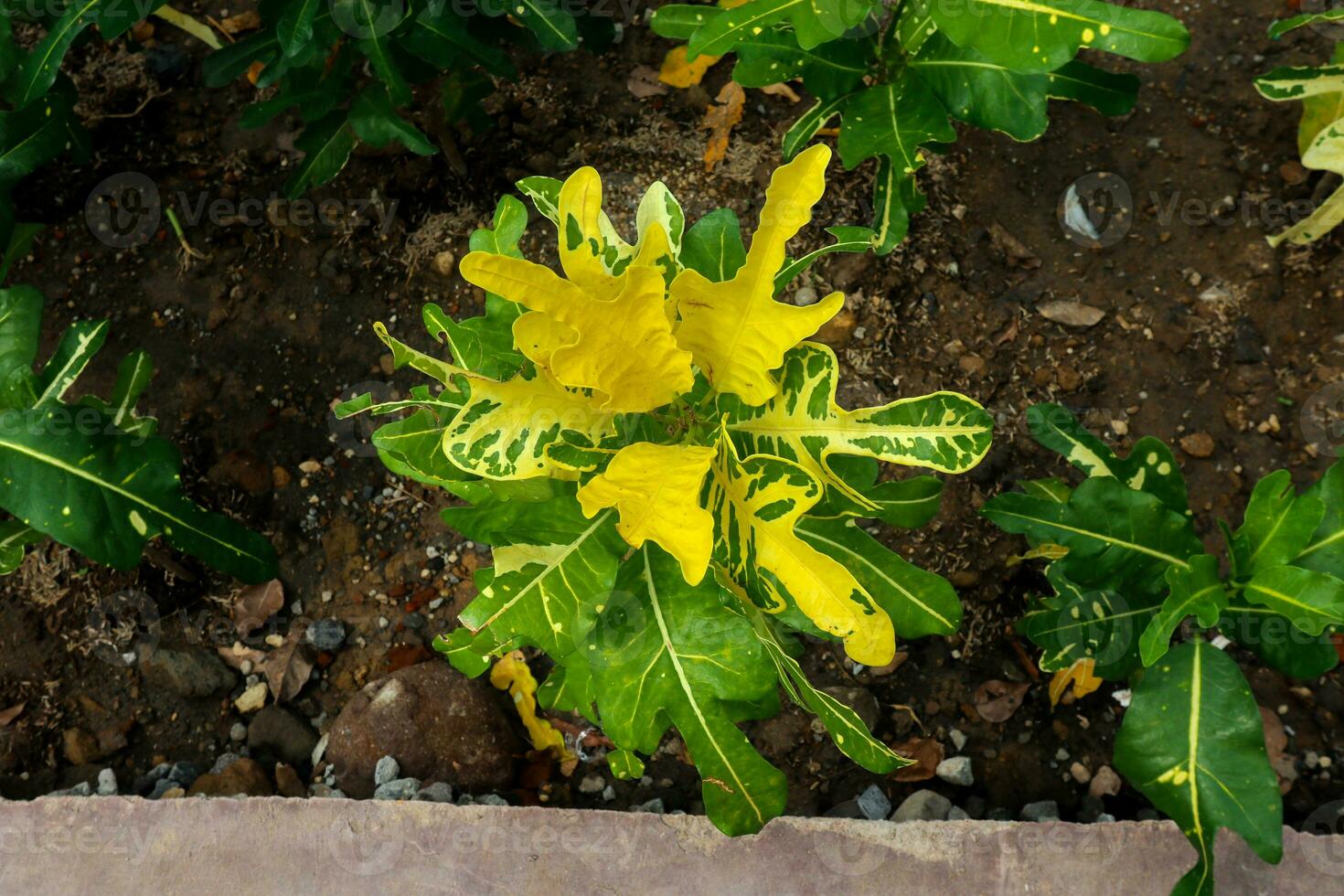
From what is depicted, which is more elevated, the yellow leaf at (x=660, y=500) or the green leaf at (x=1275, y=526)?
the yellow leaf at (x=660, y=500)

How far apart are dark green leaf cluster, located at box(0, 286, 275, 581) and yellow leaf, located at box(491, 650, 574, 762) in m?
0.53

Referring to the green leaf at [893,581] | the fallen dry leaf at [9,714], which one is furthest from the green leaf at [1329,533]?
the fallen dry leaf at [9,714]

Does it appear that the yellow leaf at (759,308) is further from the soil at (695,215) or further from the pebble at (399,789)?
the pebble at (399,789)

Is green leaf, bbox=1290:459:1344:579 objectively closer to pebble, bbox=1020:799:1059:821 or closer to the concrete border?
the concrete border

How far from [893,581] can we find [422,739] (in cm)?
104

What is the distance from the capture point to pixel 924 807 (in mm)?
2062

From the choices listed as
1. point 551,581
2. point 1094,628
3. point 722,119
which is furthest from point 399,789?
point 722,119

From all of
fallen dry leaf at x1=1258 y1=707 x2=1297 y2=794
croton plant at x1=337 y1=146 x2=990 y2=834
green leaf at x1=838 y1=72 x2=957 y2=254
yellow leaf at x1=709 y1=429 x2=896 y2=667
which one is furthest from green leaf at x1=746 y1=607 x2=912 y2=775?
fallen dry leaf at x1=1258 y1=707 x2=1297 y2=794

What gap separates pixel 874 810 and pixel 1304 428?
1332 mm

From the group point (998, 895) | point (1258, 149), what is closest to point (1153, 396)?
point (1258, 149)

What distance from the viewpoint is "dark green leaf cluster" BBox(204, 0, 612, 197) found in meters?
1.99

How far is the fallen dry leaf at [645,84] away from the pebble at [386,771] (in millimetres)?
1741

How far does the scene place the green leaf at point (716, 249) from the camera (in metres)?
1.57

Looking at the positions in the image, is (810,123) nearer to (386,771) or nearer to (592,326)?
(592,326)
